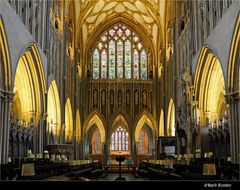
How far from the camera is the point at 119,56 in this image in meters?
48.7

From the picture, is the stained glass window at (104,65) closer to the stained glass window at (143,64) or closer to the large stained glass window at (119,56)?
the large stained glass window at (119,56)

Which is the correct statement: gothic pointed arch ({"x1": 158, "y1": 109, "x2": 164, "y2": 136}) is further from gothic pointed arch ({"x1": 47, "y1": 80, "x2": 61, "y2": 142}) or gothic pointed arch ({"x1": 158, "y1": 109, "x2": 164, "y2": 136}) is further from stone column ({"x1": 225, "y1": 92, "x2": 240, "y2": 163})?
stone column ({"x1": 225, "y1": 92, "x2": 240, "y2": 163})

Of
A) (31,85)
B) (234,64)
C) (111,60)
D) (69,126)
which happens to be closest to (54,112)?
(31,85)

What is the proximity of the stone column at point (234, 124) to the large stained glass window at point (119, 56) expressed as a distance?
93.0ft

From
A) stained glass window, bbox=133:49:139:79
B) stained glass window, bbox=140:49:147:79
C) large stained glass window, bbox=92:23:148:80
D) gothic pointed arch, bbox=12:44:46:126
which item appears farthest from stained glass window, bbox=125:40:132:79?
gothic pointed arch, bbox=12:44:46:126

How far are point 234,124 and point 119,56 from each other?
31.0 metres

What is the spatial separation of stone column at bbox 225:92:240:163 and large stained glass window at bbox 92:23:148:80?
93.0 ft

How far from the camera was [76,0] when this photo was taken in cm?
4091

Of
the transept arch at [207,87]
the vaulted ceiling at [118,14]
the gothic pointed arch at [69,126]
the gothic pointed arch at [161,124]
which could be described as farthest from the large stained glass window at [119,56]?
the transept arch at [207,87]

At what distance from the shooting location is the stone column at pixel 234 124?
61.0 ft

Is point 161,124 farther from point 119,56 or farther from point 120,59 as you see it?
point 119,56

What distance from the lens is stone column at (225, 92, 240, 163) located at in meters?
18.6

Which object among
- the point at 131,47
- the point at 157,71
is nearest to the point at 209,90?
the point at 157,71

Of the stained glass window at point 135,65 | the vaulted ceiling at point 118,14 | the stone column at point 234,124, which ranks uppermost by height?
the vaulted ceiling at point 118,14
